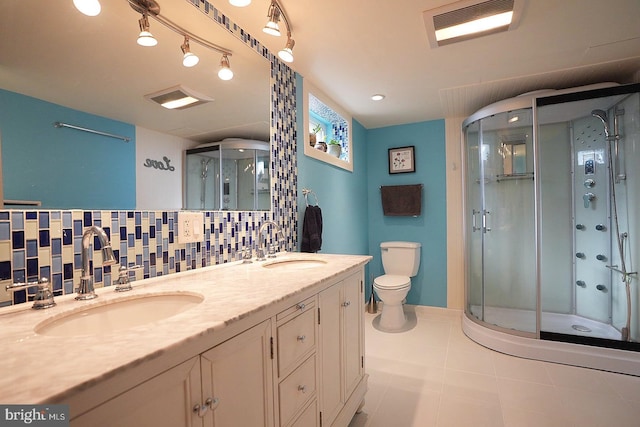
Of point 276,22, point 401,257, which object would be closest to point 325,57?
point 276,22

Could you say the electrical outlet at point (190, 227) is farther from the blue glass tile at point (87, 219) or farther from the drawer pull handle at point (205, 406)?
the drawer pull handle at point (205, 406)

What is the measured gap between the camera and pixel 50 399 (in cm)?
42

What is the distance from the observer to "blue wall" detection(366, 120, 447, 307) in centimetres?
321

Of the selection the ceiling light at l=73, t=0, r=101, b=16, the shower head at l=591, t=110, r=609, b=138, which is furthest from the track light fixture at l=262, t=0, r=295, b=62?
the shower head at l=591, t=110, r=609, b=138

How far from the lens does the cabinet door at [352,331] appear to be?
149cm

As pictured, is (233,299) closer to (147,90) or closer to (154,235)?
(154,235)

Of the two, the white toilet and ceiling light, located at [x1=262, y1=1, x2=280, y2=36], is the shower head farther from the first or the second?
ceiling light, located at [x1=262, y1=1, x2=280, y2=36]

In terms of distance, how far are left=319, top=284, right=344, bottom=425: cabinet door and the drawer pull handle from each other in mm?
594

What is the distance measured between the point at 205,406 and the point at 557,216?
329 centimetres

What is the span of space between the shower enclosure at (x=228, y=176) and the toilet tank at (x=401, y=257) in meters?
1.82

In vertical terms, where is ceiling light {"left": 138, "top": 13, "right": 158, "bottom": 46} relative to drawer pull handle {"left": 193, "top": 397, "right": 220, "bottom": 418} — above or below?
above

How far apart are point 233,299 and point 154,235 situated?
1.75 ft

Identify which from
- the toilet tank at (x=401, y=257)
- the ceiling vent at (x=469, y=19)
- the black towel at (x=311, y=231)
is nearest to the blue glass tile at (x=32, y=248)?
the black towel at (x=311, y=231)

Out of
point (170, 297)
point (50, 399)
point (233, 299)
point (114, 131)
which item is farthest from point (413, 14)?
point (50, 399)
